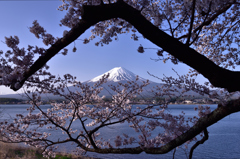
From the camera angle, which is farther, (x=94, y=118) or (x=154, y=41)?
(x=94, y=118)

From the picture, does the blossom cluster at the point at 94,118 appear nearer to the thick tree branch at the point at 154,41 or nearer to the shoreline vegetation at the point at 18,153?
the thick tree branch at the point at 154,41

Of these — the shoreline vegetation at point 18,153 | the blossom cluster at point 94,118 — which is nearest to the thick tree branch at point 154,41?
the blossom cluster at point 94,118

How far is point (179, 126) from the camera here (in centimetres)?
315

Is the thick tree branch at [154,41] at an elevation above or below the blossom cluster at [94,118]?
above

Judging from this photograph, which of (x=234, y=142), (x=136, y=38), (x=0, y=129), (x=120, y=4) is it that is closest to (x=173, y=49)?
(x=120, y=4)

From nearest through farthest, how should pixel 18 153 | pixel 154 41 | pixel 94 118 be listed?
pixel 154 41, pixel 94 118, pixel 18 153

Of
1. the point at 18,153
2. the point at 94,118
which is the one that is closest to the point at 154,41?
the point at 94,118

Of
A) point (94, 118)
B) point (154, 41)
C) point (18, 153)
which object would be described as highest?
point (154, 41)

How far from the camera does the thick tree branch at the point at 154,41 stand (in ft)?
5.73

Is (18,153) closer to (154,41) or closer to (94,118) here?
(94,118)

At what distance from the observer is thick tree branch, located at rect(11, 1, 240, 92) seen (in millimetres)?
1745

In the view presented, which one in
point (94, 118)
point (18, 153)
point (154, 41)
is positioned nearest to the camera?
point (154, 41)

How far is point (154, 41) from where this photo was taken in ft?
5.87

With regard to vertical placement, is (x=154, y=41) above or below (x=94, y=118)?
above
